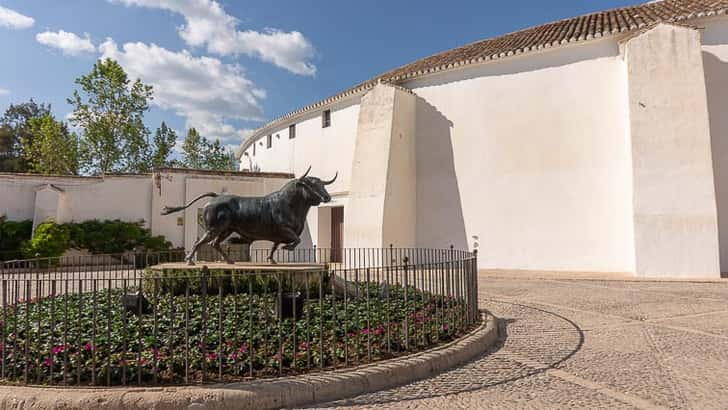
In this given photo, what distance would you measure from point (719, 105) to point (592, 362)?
1017 centimetres

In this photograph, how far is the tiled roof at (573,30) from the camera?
37.1 feet

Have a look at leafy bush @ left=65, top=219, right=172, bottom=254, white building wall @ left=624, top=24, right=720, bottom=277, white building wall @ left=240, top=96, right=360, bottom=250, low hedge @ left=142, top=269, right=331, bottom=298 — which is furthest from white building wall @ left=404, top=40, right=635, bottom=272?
leafy bush @ left=65, top=219, right=172, bottom=254

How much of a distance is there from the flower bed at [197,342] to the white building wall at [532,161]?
318 inches

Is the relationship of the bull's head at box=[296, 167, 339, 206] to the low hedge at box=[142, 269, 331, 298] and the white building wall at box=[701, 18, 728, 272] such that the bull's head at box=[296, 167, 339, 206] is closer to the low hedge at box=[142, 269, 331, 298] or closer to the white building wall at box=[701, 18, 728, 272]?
the low hedge at box=[142, 269, 331, 298]

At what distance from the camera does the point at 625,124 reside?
1130cm

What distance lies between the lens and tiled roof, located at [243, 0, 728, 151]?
1131cm

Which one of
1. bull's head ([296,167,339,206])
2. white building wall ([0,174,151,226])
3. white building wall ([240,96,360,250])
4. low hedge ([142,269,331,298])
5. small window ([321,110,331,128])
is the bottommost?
low hedge ([142,269,331,298])

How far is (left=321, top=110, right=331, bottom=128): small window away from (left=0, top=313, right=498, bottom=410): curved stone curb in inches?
569

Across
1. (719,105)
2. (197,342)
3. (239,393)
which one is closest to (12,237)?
(197,342)

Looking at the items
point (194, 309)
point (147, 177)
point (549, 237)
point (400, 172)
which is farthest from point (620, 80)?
point (147, 177)

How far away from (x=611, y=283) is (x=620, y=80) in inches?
212

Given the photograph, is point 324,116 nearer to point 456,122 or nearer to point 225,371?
point 456,122

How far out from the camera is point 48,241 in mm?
13469

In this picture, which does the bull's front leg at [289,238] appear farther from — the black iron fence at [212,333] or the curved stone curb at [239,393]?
the curved stone curb at [239,393]
